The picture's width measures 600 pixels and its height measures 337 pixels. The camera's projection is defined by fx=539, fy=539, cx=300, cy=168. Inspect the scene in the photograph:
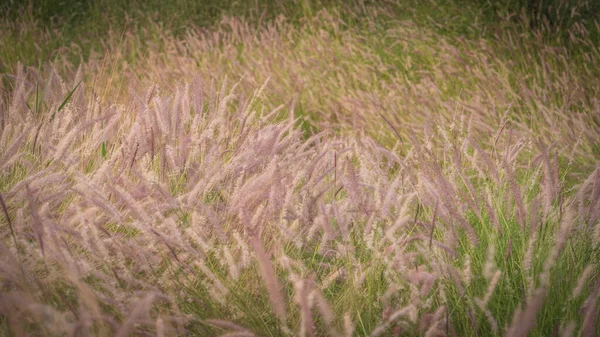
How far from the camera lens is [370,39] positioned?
207 inches

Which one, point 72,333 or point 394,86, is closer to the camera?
point 72,333

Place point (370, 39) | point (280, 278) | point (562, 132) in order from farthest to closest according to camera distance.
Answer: point (370, 39)
point (562, 132)
point (280, 278)

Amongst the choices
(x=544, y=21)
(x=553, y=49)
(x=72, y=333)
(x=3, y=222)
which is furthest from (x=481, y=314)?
(x=544, y=21)

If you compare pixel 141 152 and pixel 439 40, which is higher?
pixel 141 152

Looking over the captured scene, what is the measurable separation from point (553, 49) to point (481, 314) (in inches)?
137

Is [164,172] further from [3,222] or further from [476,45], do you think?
[476,45]

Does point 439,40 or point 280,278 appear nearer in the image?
point 280,278

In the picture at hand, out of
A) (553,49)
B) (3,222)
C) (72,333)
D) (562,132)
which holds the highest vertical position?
(72,333)

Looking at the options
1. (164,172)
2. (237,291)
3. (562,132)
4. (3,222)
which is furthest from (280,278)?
(562,132)

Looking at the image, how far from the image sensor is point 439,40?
4.71m

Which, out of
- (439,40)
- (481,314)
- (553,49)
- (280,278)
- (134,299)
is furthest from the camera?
(439,40)

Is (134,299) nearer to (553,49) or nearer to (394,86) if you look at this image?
(394,86)

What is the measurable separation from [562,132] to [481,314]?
2364mm

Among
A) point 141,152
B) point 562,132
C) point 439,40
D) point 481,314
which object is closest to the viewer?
point 481,314
